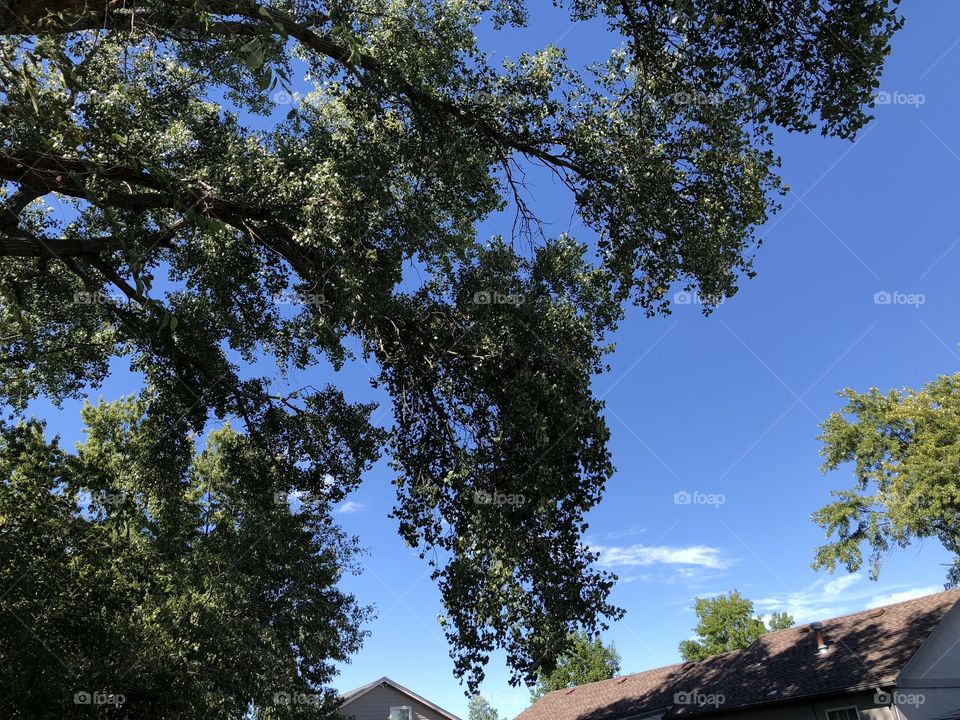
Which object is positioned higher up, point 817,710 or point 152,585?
point 152,585

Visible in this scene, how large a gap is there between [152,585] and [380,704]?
72.1 feet

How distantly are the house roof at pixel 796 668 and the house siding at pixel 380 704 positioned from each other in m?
10.8

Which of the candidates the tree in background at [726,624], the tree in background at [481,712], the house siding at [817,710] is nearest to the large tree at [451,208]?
the house siding at [817,710]

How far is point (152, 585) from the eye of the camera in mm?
17250

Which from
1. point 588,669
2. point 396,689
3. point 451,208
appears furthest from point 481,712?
point 451,208

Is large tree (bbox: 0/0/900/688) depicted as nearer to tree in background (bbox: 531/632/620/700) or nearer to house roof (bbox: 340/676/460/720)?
house roof (bbox: 340/676/460/720)

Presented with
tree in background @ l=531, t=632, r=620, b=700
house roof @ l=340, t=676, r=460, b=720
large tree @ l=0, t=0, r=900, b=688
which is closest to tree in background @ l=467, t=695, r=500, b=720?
tree in background @ l=531, t=632, r=620, b=700

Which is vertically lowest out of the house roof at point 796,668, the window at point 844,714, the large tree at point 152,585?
the window at point 844,714

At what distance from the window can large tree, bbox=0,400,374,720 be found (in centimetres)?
1630

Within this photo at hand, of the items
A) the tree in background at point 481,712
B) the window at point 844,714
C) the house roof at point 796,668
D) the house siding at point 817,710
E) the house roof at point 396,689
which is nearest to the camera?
the house siding at point 817,710

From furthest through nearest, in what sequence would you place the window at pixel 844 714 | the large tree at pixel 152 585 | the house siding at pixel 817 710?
1. the window at pixel 844 714
2. the house siding at pixel 817 710
3. the large tree at pixel 152 585

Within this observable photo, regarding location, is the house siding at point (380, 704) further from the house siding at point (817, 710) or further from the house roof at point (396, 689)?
the house siding at point (817, 710)

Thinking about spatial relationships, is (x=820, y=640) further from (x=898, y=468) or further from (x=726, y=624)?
(x=726, y=624)

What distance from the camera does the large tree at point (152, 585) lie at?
1265 cm
